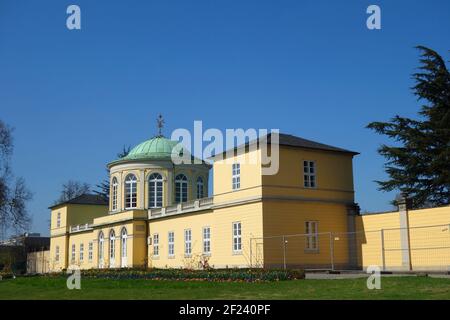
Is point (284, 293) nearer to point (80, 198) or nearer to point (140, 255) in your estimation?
point (140, 255)

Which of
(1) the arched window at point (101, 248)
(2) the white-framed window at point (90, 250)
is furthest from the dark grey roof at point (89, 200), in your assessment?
(1) the arched window at point (101, 248)

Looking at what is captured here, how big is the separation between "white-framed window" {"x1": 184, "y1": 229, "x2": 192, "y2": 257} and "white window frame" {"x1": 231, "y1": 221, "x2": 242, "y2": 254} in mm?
6348

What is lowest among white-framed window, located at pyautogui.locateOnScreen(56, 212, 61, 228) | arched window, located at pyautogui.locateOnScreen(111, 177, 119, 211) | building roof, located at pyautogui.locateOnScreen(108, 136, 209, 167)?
white-framed window, located at pyautogui.locateOnScreen(56, 212, 61, 228)

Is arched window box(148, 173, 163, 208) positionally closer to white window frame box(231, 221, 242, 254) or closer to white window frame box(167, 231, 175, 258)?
white window frame box(167, 231, 175, 258)

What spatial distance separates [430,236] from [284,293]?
14.1 m

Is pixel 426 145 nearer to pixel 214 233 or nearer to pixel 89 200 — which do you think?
pixel 214 233

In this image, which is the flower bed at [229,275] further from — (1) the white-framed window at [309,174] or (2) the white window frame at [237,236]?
(1) the white-framed window at [309,174]

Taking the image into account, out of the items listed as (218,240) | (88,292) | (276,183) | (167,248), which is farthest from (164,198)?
(88,292)

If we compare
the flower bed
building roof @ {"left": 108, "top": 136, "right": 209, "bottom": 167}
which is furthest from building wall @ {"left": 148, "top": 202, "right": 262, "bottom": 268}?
building roof @ {"left": 108, "top": 136, "right": 209, "bottom": 167}

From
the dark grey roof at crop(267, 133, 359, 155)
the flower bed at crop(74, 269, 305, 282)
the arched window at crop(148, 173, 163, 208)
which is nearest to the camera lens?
the flower bed at crop(74, 269, 305, 282)

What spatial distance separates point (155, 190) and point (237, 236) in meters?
17.7

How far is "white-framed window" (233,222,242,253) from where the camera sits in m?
35.8

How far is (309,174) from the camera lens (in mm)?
36031

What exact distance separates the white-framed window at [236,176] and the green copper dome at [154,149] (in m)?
16.9
